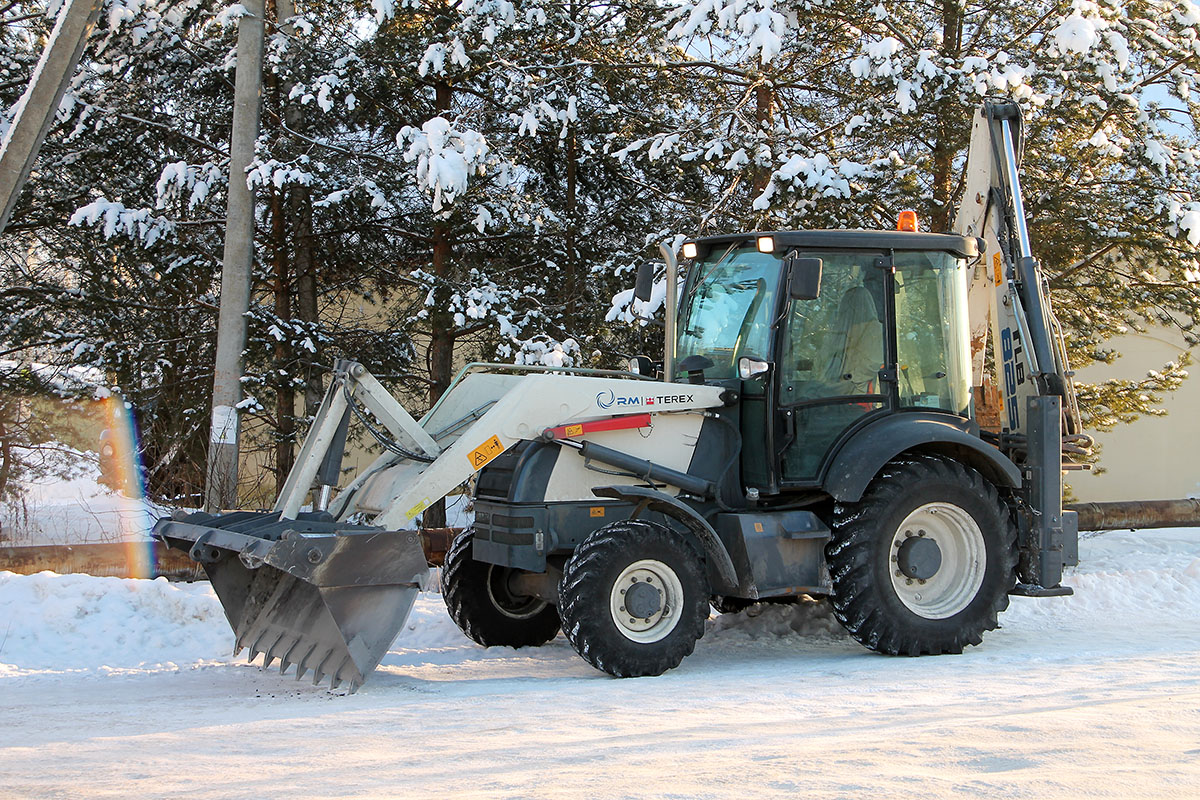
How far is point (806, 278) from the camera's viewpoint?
21.7 feet

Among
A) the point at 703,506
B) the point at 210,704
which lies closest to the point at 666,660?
the point at 703,506

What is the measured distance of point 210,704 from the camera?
577 cm

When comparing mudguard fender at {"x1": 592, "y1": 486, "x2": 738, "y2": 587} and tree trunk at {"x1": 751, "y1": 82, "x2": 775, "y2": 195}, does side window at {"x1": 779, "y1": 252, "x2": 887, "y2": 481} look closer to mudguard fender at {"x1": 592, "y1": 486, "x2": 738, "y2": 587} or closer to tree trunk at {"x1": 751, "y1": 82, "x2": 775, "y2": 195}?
mudguard fender at {"x1": 592, "y1": 486, "x2": 738, "y2": 587}

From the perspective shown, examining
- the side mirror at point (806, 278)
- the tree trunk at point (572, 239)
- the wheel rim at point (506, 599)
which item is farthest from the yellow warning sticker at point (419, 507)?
the tree trunk at point (572, 239)

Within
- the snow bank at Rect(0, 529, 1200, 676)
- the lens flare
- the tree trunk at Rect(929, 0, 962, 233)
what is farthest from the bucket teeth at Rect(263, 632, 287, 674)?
the tree trunk at Rect(929, 0, 962, 233)

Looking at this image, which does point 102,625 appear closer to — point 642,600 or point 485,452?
point 485,452

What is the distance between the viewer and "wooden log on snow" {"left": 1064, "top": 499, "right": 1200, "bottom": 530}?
1348cm

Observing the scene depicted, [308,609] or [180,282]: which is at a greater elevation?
[180,282]

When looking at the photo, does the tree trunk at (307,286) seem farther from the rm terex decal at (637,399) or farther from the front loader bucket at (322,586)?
the rm terex decal at (637,399)

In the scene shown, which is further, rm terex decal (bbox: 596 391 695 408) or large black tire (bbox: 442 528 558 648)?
large black tire (bbox: 442 528 558 648)

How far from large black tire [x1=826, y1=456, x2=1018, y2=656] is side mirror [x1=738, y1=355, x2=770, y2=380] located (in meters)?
1.00

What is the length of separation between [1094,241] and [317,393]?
836cm

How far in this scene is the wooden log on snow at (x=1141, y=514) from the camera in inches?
531

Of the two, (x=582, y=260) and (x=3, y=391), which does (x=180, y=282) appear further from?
(x=582, y=260)
